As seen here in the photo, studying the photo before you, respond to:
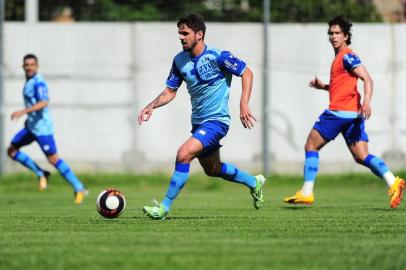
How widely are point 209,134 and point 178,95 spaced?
10.4 metres

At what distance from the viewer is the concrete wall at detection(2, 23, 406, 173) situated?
20375 mm

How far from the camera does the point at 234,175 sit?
35.9 ft

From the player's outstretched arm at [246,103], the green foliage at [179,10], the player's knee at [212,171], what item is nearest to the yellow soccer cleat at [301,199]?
the player's knee at [212,171]

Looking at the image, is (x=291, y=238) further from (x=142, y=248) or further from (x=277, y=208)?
(x=277, y=208)

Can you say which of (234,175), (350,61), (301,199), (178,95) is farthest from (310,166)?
(178,95)

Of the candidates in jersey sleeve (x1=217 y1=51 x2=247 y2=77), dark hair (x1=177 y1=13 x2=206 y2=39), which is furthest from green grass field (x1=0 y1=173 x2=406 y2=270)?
dark hair (x1=177 y1=13 x2=206 y2=39)

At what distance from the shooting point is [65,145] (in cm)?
2041

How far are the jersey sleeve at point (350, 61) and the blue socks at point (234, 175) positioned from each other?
1.86m

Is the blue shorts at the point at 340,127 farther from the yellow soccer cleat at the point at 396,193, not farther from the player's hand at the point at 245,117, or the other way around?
the player's hand at the point at 245,117

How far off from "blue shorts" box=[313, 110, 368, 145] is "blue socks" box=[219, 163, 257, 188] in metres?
1.32

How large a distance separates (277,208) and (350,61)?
1.93 m

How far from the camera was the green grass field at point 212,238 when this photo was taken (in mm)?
6512

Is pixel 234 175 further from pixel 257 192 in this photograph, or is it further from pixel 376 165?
pixel 376 165

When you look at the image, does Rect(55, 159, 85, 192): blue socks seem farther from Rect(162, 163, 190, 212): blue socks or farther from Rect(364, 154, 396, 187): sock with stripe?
Rect(162, 163, 190, 212): blue socks
